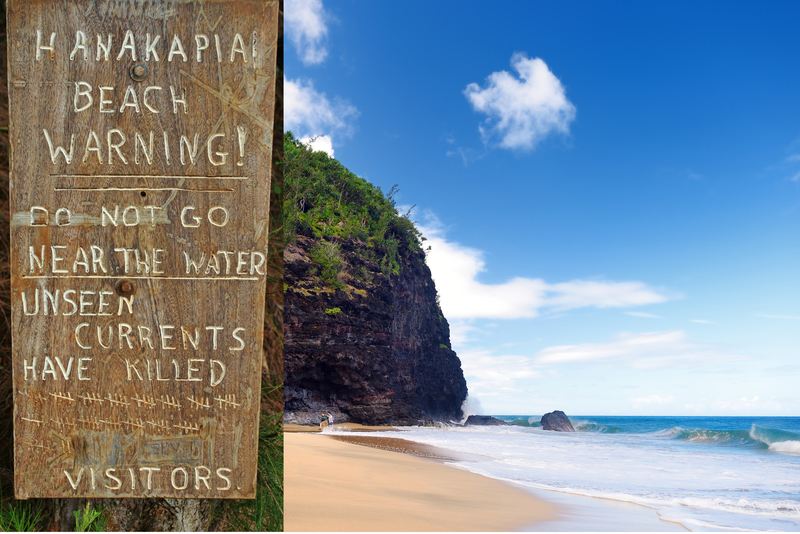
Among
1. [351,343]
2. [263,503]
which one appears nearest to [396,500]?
[263,503]

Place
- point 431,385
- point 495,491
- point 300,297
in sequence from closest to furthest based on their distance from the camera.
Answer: point 495,491
point 300,297
point 431,385

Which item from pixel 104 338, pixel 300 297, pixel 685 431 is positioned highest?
pixel 300 297

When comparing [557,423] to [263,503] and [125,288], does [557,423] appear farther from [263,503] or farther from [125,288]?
[125,288]

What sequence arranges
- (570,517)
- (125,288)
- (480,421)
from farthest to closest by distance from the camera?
(480,421) < (570,517) < (125,288)

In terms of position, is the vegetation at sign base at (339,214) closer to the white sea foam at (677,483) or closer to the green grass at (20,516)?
the white sea foam at (677,483)

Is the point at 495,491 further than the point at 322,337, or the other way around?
the point at 322,337

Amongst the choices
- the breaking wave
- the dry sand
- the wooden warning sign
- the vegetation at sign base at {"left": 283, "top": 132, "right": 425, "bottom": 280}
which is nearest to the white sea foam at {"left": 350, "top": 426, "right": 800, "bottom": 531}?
the dry sand

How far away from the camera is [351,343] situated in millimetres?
24641

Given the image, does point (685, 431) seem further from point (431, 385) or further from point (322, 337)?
point (322, 337)

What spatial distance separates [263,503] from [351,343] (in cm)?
2282

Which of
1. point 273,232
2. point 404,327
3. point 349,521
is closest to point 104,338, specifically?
point 273,232

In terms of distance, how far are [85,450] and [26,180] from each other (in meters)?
1.11

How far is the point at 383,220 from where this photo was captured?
31.2 m

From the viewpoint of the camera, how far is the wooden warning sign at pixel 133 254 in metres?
1.90
